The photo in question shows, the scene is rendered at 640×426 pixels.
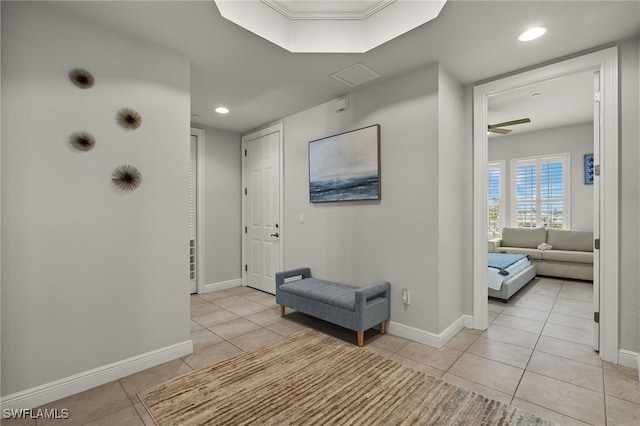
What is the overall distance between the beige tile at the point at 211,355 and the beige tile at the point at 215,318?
58cm

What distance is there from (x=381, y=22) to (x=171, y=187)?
2193 mm

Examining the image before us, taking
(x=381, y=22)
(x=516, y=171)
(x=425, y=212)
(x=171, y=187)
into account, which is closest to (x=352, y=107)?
(x=381, y=22)

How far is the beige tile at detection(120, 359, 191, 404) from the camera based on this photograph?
2093mm

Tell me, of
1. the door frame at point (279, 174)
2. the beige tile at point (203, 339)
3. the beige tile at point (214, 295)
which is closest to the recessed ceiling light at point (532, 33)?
the door frame at point (279, 174)

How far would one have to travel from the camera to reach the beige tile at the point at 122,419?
5.75 ft

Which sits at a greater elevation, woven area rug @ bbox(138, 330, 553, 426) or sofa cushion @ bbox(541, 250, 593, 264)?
sofa cushion @ bbox(541, 250, 593, 264)

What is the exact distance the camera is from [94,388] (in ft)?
6.88

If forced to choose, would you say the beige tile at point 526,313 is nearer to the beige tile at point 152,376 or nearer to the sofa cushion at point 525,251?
the sofa cushion at point 525,251

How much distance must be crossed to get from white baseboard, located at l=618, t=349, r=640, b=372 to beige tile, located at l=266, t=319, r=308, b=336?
8.86 ft

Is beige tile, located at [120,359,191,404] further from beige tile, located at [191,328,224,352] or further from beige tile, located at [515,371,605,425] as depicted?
beige tile, located at [515,371,605,425]

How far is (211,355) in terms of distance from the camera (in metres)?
2.58

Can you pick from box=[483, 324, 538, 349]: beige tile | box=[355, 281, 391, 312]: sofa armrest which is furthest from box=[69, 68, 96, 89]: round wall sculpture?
box=[483, 324, 538, 349]: beige tile

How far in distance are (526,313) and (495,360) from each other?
5.00 feet

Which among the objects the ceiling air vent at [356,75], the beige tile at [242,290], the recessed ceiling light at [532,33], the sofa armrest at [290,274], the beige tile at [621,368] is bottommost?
the beige tile at [242,290]
